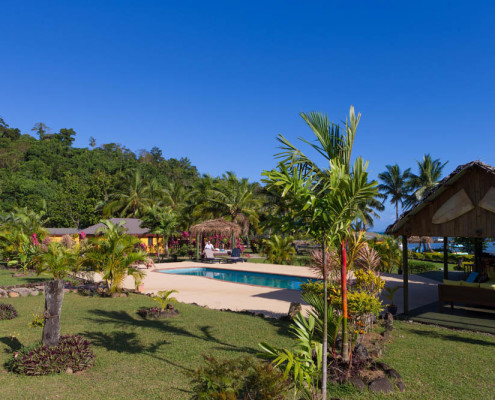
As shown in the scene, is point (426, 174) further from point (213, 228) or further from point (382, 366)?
point (382, 366)

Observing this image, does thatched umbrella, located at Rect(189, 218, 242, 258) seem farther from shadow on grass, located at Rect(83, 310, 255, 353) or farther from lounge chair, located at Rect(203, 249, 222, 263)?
shadow on grass, located at Rect(83, 310, 255, 353)

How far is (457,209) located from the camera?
8633 millimetres

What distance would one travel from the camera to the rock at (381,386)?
16.3ft

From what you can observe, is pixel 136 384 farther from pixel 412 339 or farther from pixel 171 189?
pixel 171 189

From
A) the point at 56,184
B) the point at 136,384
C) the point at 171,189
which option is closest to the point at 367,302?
the point at 136,384

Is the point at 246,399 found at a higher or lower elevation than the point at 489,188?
lower

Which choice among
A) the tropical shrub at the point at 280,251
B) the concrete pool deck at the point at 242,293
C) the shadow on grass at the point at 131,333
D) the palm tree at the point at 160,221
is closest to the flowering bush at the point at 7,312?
the shadow on grass at the point at 131,333

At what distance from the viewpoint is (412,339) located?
7.58 m

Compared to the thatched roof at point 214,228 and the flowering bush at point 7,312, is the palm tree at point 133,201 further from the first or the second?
the flowering bush at point 7,312

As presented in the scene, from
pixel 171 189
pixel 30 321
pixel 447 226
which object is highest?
pixel 171 189

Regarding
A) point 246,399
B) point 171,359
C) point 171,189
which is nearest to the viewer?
point 246,399

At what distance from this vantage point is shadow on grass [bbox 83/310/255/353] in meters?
6.94

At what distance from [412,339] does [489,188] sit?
3811 mm

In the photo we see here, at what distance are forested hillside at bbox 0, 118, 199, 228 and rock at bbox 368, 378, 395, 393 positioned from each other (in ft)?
136
